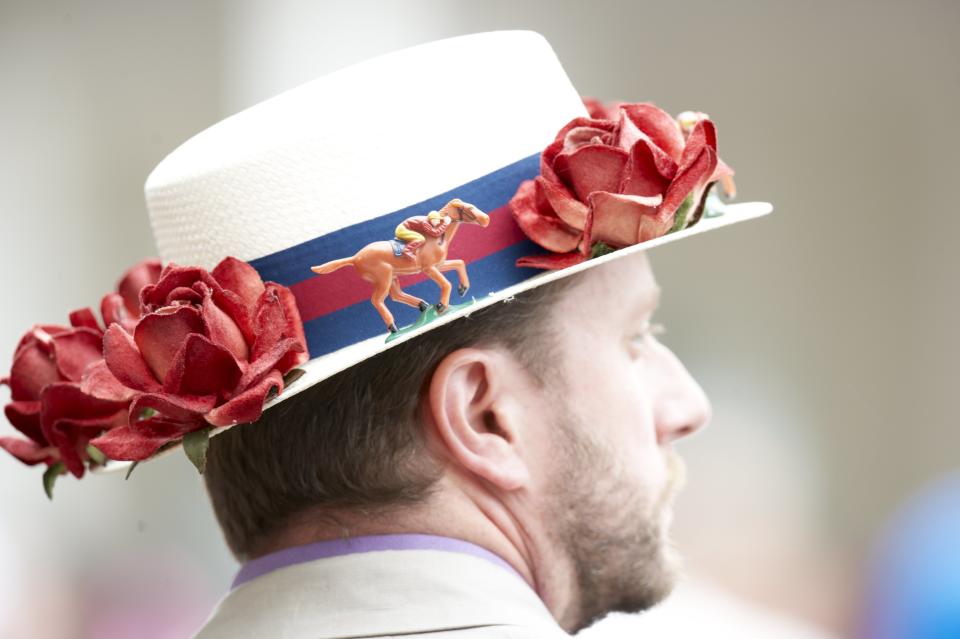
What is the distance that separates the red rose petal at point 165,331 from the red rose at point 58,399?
0.28 m

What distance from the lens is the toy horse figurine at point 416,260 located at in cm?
130

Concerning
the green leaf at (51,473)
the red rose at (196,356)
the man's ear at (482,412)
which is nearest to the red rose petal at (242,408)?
the red rose at (196,356)

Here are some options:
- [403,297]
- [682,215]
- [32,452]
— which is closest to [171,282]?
[403,297]

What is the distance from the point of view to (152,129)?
4.94 metres

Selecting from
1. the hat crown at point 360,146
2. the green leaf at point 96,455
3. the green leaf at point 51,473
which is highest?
the hat crown at point 360,146

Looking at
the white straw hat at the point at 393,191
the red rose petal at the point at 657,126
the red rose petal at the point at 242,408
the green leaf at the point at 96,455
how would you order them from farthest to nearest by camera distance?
the green leaf at the point at 96,455
the red rose petal at the point at 657,126
the white straw hat at the point at 393,191
the red rose petal at the point at 242,408

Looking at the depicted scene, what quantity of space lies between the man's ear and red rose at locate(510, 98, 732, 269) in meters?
0.13

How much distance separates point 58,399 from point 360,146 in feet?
1.65

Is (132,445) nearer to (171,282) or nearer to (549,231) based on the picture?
(171,282)

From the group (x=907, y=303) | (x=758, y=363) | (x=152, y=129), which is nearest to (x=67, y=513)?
(x=152, y=129)

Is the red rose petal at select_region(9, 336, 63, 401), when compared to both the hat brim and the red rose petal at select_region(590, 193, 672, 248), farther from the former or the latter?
the red rose petal at select_region(590, 193, 672, 248)

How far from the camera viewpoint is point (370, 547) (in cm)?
138

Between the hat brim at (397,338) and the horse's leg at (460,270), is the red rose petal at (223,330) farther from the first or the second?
the horse's leg at (460,270)

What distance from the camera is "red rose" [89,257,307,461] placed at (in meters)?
1.25
